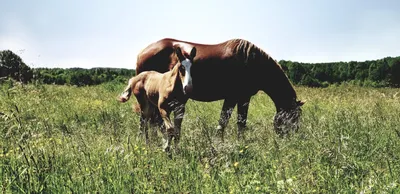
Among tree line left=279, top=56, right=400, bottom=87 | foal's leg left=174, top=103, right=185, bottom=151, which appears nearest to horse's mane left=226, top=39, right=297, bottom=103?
foal's leg left=174, top=103, right=185, bottom=151

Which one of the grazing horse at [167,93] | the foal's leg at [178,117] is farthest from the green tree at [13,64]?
the foal's leg at [178,117]

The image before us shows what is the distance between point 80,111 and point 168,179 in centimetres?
637

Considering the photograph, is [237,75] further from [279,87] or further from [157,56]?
[157,56]

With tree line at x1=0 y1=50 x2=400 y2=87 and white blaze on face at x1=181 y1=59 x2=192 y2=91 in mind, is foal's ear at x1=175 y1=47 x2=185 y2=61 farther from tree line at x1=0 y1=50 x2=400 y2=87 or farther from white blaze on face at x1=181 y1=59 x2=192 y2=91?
tree line at x1=0 y1=50 x2=400 y2=87

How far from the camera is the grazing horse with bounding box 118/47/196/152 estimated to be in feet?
15.9

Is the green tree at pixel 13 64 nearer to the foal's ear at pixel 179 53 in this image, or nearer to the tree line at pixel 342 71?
the foal's ear at pixel 179 53

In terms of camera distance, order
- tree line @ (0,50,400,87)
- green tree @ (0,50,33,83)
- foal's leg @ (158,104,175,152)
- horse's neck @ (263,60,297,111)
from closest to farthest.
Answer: foal's leg @ (158,104,175,152)
horse's neck @ (263,60,297,111)
green tree @ (0,50,33,83)
tree line @ (0,50,400,87)

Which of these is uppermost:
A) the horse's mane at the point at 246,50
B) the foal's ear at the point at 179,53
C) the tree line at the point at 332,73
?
the horse's mane at the point at 246,50

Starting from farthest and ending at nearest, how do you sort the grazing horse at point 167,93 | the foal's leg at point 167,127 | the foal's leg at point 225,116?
the foal's leg at point 225,116, the grazing horse at point 167,93, the foal's leg at point 167,127

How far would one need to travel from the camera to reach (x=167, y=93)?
5.09 m

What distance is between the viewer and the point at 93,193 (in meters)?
2.96

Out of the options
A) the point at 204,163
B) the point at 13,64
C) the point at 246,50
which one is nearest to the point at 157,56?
the point at 246,50

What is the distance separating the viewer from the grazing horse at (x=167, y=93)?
4.86 metres

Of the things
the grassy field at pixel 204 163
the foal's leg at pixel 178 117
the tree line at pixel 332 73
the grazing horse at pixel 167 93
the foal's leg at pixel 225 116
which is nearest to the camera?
the grassy field at pixel 204 163
